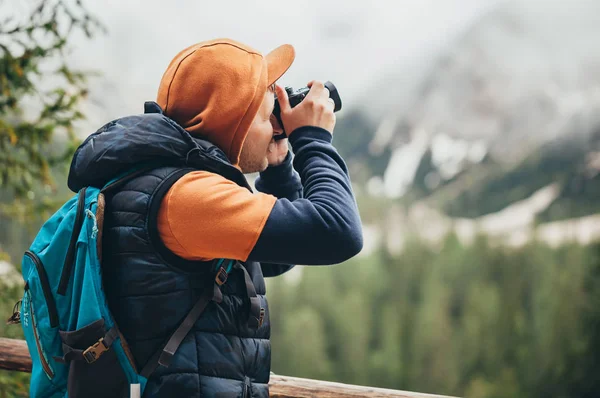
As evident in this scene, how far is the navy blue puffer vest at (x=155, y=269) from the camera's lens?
707 mm

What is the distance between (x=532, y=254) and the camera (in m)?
22.5

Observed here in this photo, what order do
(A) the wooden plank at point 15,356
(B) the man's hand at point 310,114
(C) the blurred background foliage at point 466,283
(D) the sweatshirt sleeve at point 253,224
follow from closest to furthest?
1. (D) the sweatshirt sleeve at point 253,224
2. (B) the man's hand at point 310,114
3. (A) the wooden plank at point 15,356
4. (C) the blurred background foliage at point 466,283

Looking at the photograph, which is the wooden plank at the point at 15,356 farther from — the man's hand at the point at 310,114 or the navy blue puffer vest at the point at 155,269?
the man's hand at the point at 310,114

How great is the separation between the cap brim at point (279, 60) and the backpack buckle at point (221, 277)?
0.28 m

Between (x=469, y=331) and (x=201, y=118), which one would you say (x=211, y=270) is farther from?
(x=469, y=331)

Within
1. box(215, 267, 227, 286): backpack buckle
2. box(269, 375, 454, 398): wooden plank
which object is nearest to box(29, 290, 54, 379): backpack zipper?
box(215, 267, 227, 286): backpack buckle

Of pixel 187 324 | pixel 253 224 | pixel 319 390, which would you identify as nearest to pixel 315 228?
pixel 253 224

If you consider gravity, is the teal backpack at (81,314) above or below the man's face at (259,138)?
below

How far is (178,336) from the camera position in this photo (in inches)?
28.2

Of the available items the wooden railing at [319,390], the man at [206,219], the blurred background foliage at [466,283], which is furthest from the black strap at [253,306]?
the blurred background foliage at [466,283]

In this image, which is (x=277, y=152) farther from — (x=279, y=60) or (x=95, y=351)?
(x=95, y=351)

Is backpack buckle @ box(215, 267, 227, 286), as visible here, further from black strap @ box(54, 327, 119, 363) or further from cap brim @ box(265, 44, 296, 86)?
cap brim @ box(265, 44, 296, 86)

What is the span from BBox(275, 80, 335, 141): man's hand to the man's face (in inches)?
0.9

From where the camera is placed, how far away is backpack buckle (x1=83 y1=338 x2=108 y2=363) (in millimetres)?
689
